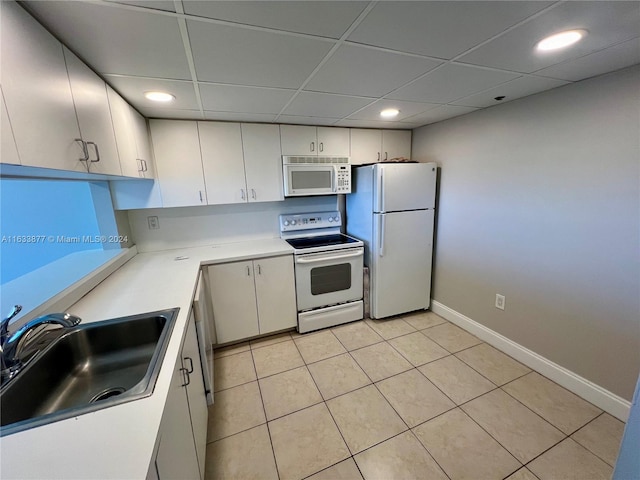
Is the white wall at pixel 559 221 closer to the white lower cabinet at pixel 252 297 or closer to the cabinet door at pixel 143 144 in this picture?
the white lower cabinet at pixel 252 297

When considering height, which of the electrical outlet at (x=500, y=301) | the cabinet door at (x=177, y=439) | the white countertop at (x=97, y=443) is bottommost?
the electrical outlet at (x=500, y=301)

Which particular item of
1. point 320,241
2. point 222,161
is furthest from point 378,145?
point 222,161

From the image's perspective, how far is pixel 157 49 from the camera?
45.8 inches

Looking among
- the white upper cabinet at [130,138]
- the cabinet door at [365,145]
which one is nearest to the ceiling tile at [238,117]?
the white upper cabinet at [130,138]

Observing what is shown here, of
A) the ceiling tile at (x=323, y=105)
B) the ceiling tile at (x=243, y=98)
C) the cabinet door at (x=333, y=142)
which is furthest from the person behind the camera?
the cabinet door at (x=333, y=142)

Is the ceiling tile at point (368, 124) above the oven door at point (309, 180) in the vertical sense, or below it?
above

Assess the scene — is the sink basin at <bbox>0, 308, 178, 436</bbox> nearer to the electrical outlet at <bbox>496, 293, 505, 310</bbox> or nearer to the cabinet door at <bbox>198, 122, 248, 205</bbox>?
the cabinet door at <bbox>198, 122, 248, 205</bbox>

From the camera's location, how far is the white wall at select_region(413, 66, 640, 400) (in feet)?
5.18

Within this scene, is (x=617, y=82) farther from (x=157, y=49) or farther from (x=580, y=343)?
(x=157, y=49)

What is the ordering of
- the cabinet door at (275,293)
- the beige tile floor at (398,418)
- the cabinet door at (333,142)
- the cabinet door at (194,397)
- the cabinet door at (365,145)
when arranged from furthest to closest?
the cabinet door at (365,145) < the cabinet door at (333,142) < the cabinet door at (275,293) < the beige tile floor at (398,418) < the cabinet door at (194,397)

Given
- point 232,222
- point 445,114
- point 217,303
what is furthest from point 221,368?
point 445,114

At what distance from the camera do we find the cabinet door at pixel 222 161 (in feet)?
7.93

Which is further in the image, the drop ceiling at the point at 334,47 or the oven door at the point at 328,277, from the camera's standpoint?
the oven door at the point at 328,277

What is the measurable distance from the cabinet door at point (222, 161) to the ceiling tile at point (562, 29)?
1.92 metres
